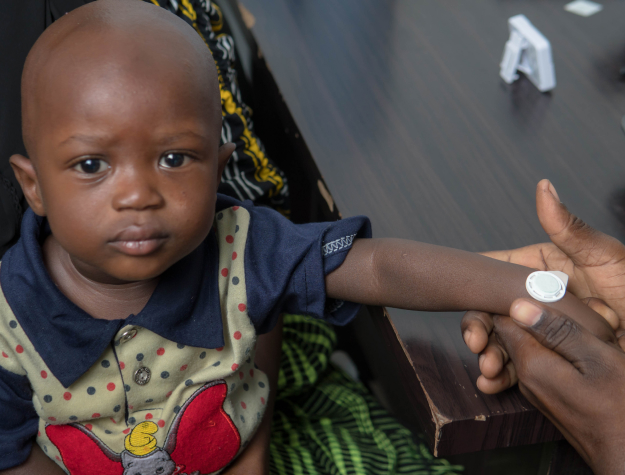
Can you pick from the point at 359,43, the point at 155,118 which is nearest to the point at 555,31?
the point at 359,43

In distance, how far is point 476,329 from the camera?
71 centimetres

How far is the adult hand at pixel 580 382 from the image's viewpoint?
2.08ft

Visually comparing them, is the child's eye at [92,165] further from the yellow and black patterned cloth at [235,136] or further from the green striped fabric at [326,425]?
the green striped fabric at [326,425]

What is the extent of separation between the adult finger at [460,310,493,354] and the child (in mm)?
19

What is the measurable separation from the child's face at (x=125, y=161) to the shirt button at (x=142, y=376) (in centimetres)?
16

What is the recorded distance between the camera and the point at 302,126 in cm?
105

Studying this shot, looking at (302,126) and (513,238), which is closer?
(513,238)

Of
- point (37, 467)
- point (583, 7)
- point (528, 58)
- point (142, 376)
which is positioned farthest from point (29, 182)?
point (583, 7)

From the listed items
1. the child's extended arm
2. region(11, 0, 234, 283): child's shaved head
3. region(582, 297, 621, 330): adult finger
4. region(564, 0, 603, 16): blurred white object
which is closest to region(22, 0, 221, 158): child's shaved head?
region(11, 0, 234, 283): child's shaved head

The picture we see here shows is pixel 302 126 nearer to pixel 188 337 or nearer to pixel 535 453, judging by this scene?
pixel 188 337

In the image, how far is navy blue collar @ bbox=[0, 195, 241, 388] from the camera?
2.23 feet

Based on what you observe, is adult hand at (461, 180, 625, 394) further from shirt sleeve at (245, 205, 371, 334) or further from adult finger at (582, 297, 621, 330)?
shirt sleeve at (245, 205, 371, 334)

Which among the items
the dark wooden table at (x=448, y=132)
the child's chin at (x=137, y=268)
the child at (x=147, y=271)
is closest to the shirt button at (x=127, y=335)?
the child at (x=147, y=271)

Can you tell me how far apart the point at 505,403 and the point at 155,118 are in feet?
1.60
